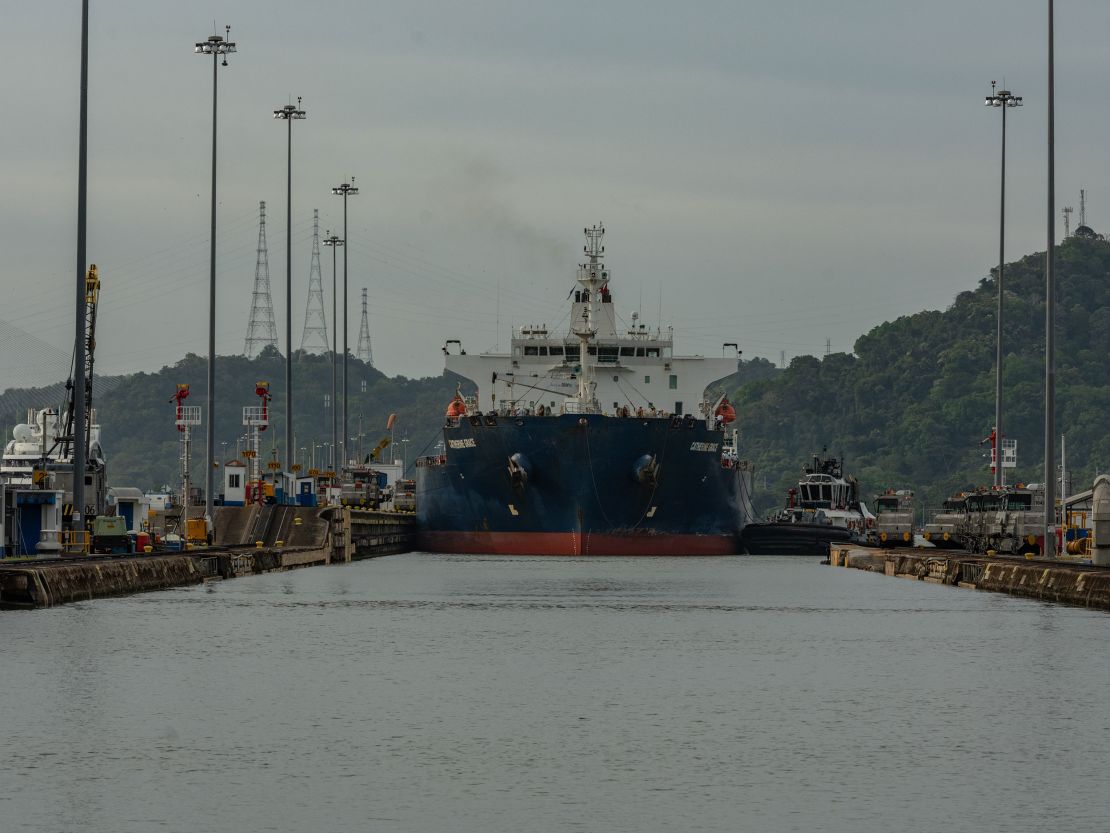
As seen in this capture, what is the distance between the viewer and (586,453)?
8031 cm

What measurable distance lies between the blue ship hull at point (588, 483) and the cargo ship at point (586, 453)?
0.20 feet

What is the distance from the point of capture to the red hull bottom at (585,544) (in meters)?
81.5

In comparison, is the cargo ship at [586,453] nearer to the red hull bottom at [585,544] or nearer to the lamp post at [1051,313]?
the red hull bottom at [585,544]

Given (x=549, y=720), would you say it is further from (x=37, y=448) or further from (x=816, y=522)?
(x=816, y=522)

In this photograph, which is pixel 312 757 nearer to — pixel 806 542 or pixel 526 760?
pixel 526 760

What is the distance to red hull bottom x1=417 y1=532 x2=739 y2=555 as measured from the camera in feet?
267

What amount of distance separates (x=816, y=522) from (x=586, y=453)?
34.6m

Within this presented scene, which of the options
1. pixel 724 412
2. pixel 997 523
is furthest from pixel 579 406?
pixel 997 523

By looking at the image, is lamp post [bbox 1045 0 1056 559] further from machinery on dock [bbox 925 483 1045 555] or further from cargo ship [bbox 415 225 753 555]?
cargo ship [bbox 415 225 753 555]

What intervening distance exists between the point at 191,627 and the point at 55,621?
2.67m

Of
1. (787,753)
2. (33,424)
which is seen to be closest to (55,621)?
(787,753)

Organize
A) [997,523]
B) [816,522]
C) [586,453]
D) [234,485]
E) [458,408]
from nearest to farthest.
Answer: [997,523], [586,453], [234,485], [458,408], [816,522]

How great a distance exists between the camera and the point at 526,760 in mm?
21219

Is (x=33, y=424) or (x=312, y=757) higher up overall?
(x=33, y=424)
